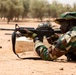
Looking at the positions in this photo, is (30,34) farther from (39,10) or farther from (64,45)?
(39,10)

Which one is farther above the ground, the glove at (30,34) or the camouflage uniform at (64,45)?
the glove at (30,34)

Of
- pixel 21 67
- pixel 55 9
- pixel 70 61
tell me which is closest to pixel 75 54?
pixel 70 61

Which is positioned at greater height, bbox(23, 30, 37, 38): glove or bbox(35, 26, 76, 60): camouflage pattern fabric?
bbox(23, 30, 37, 38): glove

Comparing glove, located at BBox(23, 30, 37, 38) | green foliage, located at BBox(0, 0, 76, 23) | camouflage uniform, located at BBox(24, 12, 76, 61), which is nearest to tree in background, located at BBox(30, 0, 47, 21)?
green foliage, located at BBox(0, 0, 76, 23)

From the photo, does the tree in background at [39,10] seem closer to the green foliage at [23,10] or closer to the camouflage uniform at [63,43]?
the green foliage at [23,10]

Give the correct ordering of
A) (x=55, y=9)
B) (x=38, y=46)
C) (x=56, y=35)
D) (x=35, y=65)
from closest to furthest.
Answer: (x=35, y=65) → (x=38, y=46) → (x=56, y=35) → (x=55, y=9)

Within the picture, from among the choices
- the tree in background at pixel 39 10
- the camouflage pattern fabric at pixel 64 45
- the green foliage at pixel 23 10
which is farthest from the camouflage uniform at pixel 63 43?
the tree in background at pixel 39 10

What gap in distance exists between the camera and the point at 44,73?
5.24 meters

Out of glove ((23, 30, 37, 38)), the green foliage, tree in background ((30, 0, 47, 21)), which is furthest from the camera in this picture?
tree in background ((30, 0, 47, 21))

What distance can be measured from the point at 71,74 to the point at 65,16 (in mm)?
1636

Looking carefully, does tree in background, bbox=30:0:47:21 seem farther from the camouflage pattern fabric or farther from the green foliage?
the camouflage pattern fabric

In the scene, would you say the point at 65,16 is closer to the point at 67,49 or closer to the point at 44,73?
the point at 67,49

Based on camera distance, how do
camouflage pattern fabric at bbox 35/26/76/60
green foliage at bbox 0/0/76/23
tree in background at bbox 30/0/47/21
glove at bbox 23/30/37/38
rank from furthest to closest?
tree in background at bbox 30/0/47/21
green foliage at bbox 0/0/76/23
glove at bbox 23/30/37/38
camouflage pattern fabric at bbox 35/26/76/60

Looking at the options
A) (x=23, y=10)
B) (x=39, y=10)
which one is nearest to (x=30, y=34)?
(x=23, y=10)
